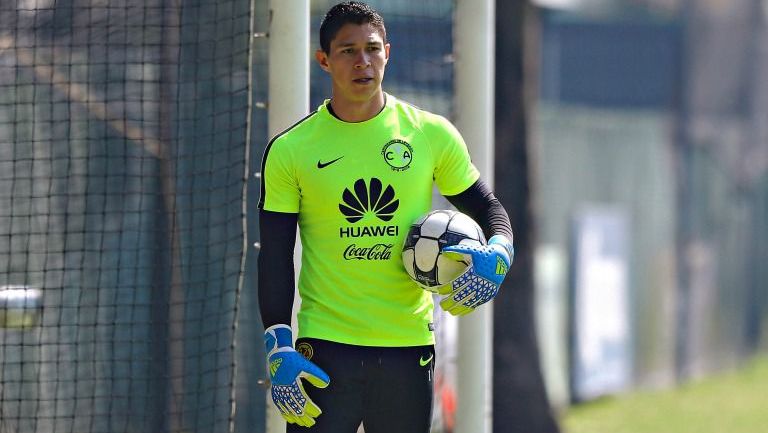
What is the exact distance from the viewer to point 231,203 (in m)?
7.13

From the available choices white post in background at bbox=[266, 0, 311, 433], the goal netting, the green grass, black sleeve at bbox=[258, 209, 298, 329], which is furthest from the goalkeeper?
the green grass

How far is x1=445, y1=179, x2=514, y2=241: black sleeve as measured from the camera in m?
4.91

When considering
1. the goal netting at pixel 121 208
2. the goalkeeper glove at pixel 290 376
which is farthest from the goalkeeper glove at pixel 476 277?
the goal netting at pixel 121 208

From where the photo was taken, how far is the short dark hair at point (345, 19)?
15.7 ft

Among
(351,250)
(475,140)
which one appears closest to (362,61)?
(351,250)

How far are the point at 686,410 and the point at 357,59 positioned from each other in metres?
10.9

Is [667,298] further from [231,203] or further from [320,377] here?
[320,377]

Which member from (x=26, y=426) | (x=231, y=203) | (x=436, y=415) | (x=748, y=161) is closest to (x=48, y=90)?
(x=231, y=203)

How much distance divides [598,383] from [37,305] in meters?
9.77

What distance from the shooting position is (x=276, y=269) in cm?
471

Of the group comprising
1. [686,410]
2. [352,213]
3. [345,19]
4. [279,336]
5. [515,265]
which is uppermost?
[345,19]

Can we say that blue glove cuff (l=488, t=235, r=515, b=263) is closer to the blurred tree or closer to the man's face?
the man's face

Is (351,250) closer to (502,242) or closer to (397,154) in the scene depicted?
(397,154)

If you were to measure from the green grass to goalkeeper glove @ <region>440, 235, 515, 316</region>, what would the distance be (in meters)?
7.36
